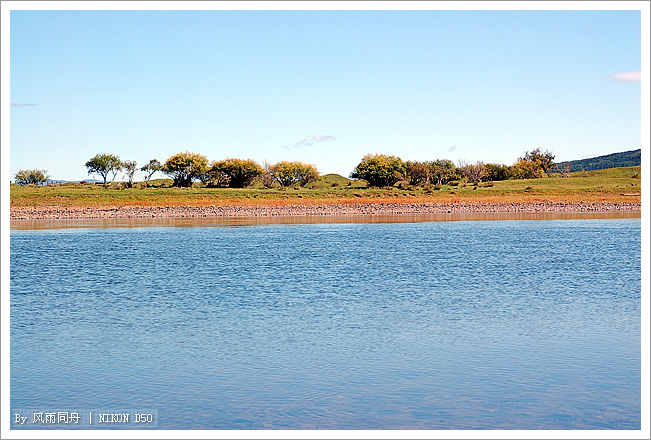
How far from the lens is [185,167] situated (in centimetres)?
11100

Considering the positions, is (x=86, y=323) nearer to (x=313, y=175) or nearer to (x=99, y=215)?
(x=99, y=215)

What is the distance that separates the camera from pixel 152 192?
260 ft

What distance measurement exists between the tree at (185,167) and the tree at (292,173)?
11.0m

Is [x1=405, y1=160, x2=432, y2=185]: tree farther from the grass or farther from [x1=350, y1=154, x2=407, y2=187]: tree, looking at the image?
the grass

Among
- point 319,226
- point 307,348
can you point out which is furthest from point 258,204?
point 307,348

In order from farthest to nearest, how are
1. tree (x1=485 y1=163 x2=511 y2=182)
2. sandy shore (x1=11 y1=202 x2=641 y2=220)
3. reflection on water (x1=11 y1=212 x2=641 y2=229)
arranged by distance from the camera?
tree (x1=485 y1=163 x2=511 y2=182), sandy shore (x1=11 y1=202 x2=641 y2=220), reflection on water (x1=11 y1=212 x2=641 y2=229)

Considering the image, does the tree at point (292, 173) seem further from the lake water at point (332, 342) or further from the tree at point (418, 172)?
the lake water at point (332, 342)

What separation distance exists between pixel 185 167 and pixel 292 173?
1665 cm

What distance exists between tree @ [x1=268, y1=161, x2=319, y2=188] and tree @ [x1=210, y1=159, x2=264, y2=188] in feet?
10.8

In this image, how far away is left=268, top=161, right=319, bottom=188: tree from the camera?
11350 cm

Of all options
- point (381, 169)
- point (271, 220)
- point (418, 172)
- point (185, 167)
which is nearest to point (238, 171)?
point (185, 167)

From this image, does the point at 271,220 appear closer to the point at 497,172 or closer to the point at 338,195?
the point at 338,195

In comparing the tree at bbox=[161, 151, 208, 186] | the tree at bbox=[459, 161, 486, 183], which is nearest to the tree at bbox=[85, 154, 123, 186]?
the tree at bbox=[161, 151, 208, 186]

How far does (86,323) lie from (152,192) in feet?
218
